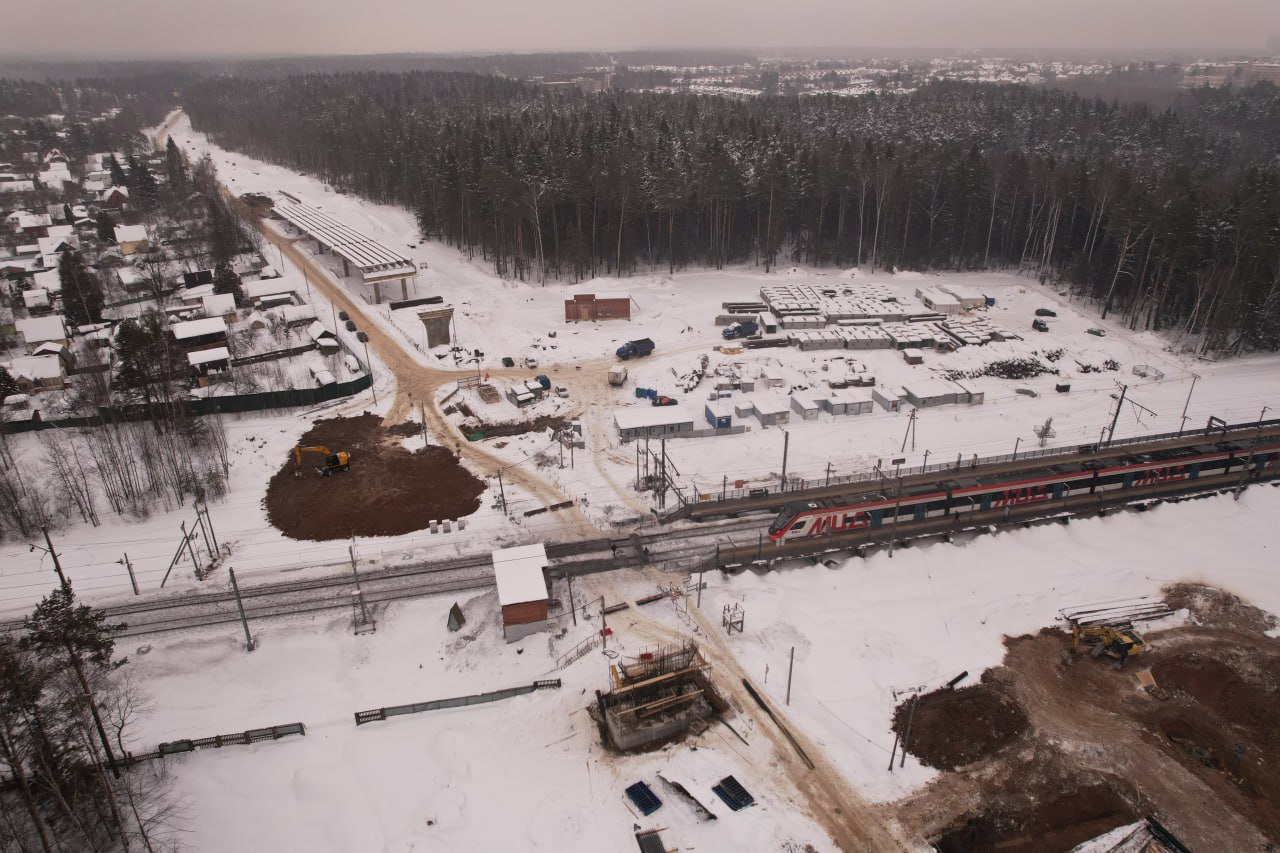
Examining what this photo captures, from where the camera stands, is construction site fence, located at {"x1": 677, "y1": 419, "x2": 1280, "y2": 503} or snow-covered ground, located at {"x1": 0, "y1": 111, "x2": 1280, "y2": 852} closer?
snow-covered ground, located at {"x1": 0, "y1": 111, "x2": 1280, "y2": 852}

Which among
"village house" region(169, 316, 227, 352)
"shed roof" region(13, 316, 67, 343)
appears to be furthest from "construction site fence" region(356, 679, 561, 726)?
"shed roof" region(13, 316, 67, 343)

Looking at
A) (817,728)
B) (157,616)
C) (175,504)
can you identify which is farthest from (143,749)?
(817,728)

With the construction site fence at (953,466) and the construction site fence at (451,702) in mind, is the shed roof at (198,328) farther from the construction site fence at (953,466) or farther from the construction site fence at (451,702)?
the construction site fence at (451,702)

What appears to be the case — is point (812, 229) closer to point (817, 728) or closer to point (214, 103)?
point (817, 728)

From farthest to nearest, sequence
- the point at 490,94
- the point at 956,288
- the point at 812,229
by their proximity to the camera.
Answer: the point at 490,94, the point at 812,229, the point at 956,288

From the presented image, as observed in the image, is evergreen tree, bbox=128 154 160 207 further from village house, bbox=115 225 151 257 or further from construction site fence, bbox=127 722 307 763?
construction site fence, bbox=127 722 307 763

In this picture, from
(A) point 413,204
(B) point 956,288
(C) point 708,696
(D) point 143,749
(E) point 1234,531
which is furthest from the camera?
(A) point 413,204

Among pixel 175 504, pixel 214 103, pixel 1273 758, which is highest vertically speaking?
pixel 214 103

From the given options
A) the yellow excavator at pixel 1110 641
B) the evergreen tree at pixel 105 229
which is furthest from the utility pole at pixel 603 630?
the evergreen tree at pixel 105 229
